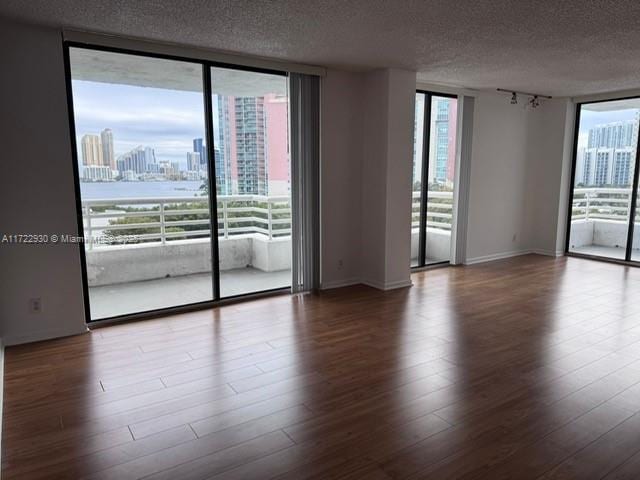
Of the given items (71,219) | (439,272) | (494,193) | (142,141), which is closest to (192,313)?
(71,219)

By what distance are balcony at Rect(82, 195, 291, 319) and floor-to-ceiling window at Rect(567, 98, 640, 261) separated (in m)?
4.90

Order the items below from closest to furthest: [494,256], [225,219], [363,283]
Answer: [363,283] < [225,219] < [494,256]

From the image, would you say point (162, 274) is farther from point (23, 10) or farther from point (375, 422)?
point (375, 422)

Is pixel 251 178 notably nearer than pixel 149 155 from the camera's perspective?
No

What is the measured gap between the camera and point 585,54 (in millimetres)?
4121

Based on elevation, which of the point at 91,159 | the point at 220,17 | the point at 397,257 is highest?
the point at 220,17

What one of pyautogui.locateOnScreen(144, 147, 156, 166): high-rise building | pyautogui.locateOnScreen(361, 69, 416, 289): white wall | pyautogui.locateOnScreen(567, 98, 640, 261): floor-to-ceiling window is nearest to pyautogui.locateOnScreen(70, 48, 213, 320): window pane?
pyautogui.locateOnScreen(144, 147, 156, 166): high-rise building

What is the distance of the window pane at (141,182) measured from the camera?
4.54 meters

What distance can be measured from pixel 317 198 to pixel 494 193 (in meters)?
3.32

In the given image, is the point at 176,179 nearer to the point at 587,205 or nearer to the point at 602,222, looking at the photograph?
the point at 587,205

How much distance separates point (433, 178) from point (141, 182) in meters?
3.94

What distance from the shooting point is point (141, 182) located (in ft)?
17.1

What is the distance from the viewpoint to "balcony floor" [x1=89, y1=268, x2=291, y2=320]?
15.1ft

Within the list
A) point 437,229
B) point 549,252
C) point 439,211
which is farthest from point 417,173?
point 549,252
